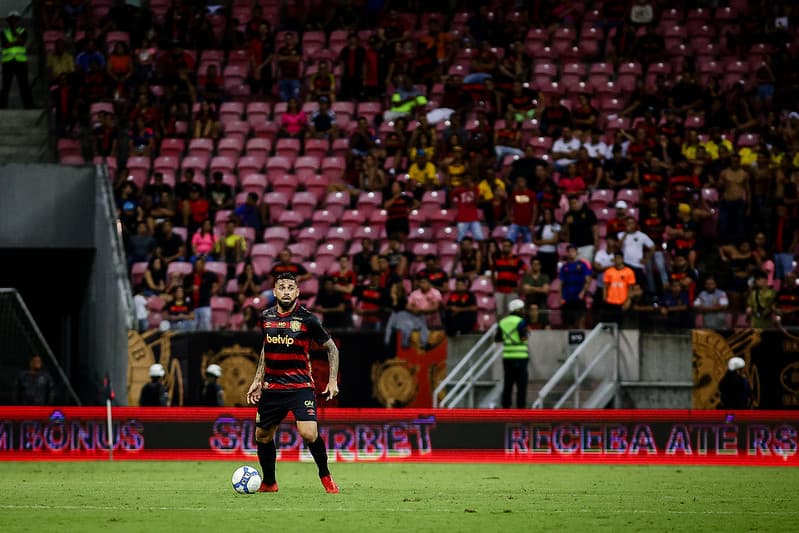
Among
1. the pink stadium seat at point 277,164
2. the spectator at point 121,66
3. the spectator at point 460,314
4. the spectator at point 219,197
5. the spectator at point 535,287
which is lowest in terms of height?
the spectator at point 460,314

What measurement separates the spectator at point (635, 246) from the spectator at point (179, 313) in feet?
23.5

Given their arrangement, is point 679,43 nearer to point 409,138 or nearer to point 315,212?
point 409,138

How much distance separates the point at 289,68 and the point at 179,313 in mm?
7459

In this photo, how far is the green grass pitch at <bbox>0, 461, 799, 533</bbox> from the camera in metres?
10.5

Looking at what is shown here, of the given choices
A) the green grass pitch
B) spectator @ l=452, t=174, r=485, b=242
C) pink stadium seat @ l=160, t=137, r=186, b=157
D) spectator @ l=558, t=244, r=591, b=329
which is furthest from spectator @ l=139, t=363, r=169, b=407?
pink stadium seat @ l=160, t=137, r=186, b=157

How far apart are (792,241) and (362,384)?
7951 mm

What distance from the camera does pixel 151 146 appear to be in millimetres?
27734

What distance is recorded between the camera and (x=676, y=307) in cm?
2211

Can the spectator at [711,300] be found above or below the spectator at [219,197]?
below

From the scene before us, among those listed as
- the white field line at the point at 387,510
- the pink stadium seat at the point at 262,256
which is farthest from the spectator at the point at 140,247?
the white field line at the point at 387,510

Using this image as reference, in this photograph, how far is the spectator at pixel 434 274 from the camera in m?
23.2

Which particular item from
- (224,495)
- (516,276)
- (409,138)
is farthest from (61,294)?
(224,495)

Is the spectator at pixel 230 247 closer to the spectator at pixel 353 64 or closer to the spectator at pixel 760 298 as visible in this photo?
the spectator at pixel 353 64

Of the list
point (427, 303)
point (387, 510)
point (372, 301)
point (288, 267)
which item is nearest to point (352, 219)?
point (288, 267)
